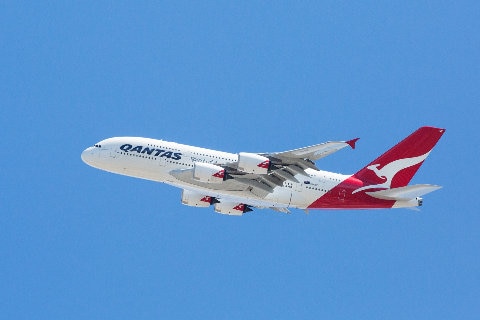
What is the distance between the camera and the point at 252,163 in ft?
181

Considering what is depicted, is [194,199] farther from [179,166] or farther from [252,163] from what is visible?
[252,163]

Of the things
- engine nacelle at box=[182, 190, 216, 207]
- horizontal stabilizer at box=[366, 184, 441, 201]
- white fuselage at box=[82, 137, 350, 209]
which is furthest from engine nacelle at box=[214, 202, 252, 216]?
horizontal stabilizer at box=[366, 184, 441, 201]

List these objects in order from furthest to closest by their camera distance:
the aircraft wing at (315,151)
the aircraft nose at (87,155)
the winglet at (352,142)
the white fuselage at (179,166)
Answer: the aircraft nose at (87,155)
the white fuselage at (179,166)
the aircraft wing at (315,151)
the winglet at (352,142)

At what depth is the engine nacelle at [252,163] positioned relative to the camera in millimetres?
55188

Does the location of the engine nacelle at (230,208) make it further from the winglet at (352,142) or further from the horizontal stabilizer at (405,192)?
the winglet at (352,142)

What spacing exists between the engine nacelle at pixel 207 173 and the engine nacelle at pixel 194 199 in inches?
266

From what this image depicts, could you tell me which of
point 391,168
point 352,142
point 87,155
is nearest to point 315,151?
point 352,142

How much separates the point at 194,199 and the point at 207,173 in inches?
294

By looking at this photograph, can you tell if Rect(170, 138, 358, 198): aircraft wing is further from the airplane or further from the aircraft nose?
the aircraft nose

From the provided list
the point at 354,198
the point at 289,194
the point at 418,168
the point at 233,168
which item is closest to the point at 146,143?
the point at 233,168

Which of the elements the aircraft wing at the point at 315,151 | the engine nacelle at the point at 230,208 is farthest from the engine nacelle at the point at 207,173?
the engine nacelle at the point at 230,208

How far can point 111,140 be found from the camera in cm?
5984

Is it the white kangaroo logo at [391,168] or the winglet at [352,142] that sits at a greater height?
the white kangaroo logo at [391,168]

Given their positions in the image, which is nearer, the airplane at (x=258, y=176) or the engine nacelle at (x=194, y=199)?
the airplane at (x=258, y=176)
